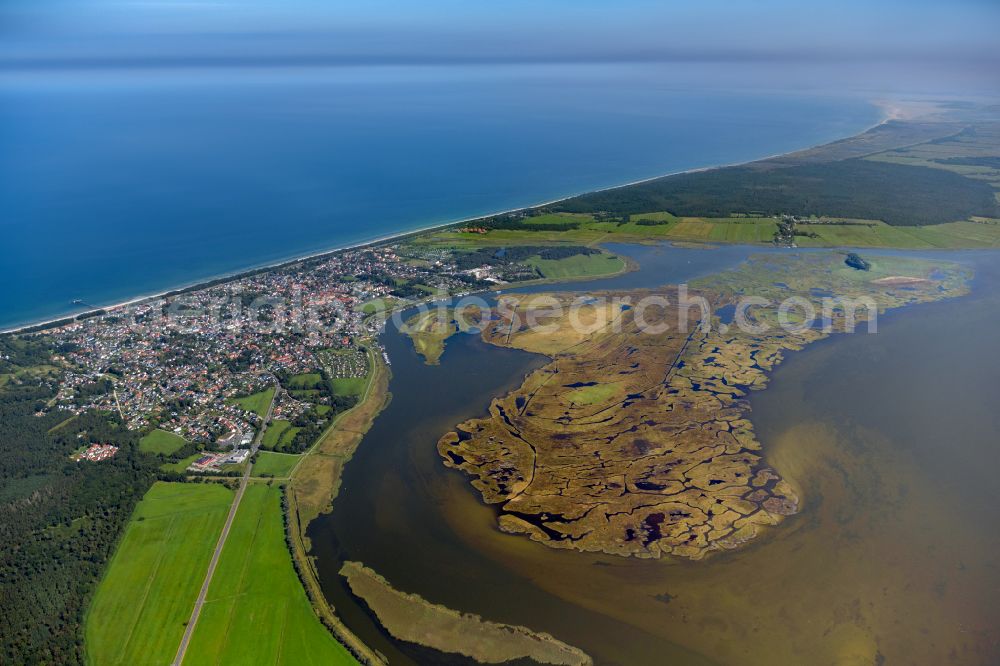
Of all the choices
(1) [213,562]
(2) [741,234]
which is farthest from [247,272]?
(2) [741,234]

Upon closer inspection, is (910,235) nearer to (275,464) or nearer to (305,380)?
(305,380)

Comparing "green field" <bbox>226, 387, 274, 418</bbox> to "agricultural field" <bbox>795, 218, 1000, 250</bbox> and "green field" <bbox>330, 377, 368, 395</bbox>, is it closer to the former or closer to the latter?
"green field" <bbox>330, 377, 368, 395</bbox>

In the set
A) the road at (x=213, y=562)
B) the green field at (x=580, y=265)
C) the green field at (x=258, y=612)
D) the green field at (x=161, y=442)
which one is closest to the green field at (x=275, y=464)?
the road at (x=213, y=562)

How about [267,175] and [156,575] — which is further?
[267,175]

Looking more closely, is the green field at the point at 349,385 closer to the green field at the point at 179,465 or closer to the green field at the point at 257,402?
the green field at the point at 257,402

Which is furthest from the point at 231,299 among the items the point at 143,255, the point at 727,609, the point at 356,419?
the point at 727,609

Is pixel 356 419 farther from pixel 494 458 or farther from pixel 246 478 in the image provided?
pixel 494 458

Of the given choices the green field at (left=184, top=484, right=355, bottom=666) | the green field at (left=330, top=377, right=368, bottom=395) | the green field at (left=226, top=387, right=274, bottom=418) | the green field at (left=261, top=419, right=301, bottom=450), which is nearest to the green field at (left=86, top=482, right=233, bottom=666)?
the green field at (left=184, top=484, right=355, bottom=666)
